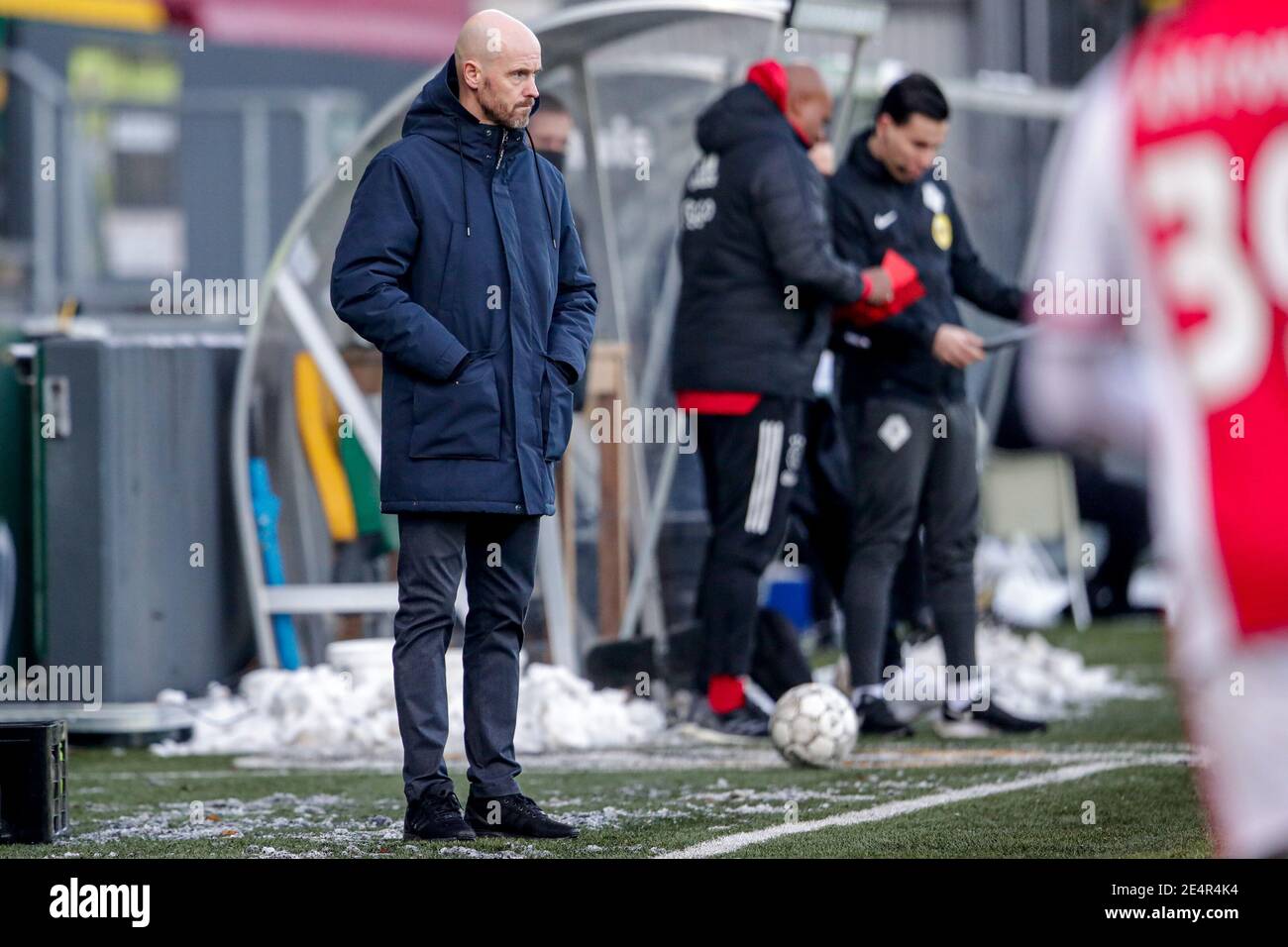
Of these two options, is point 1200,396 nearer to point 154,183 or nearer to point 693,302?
point 693,302

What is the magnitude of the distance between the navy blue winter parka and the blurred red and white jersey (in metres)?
2.70

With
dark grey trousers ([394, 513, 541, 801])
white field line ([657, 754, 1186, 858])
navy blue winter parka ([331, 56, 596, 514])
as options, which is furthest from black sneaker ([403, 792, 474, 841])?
navy blue winter parka ([331, 56, 596, 514])

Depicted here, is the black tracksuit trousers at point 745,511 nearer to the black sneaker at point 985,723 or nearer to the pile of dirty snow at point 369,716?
the pile of dirty snow at point 369,716

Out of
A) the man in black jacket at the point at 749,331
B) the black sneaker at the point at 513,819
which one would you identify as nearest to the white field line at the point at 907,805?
the black sneaker at the point at 513,819

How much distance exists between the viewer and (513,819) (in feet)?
17.1

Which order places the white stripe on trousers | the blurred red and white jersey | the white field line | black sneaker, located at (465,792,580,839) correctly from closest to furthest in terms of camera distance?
the blurred red and white jersey → the white field line → black sneaker, located at (465,792,580,839) → the white stripe on trousers

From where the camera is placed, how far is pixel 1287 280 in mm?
2543

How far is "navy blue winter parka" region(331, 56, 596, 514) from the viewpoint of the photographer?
202 inches

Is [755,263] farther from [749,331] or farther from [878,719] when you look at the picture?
[878,719]

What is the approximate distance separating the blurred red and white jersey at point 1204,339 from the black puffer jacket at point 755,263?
4.71 meters

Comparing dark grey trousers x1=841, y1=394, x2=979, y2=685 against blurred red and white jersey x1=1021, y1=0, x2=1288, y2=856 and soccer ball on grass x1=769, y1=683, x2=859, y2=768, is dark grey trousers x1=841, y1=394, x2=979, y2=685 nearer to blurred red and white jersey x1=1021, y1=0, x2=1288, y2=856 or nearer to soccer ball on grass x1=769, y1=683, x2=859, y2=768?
soccer ball on grass x1=769, y1=683, x2=859, y2=768

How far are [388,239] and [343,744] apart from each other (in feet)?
8.96

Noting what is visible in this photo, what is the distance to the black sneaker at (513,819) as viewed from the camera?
17.0 ft
